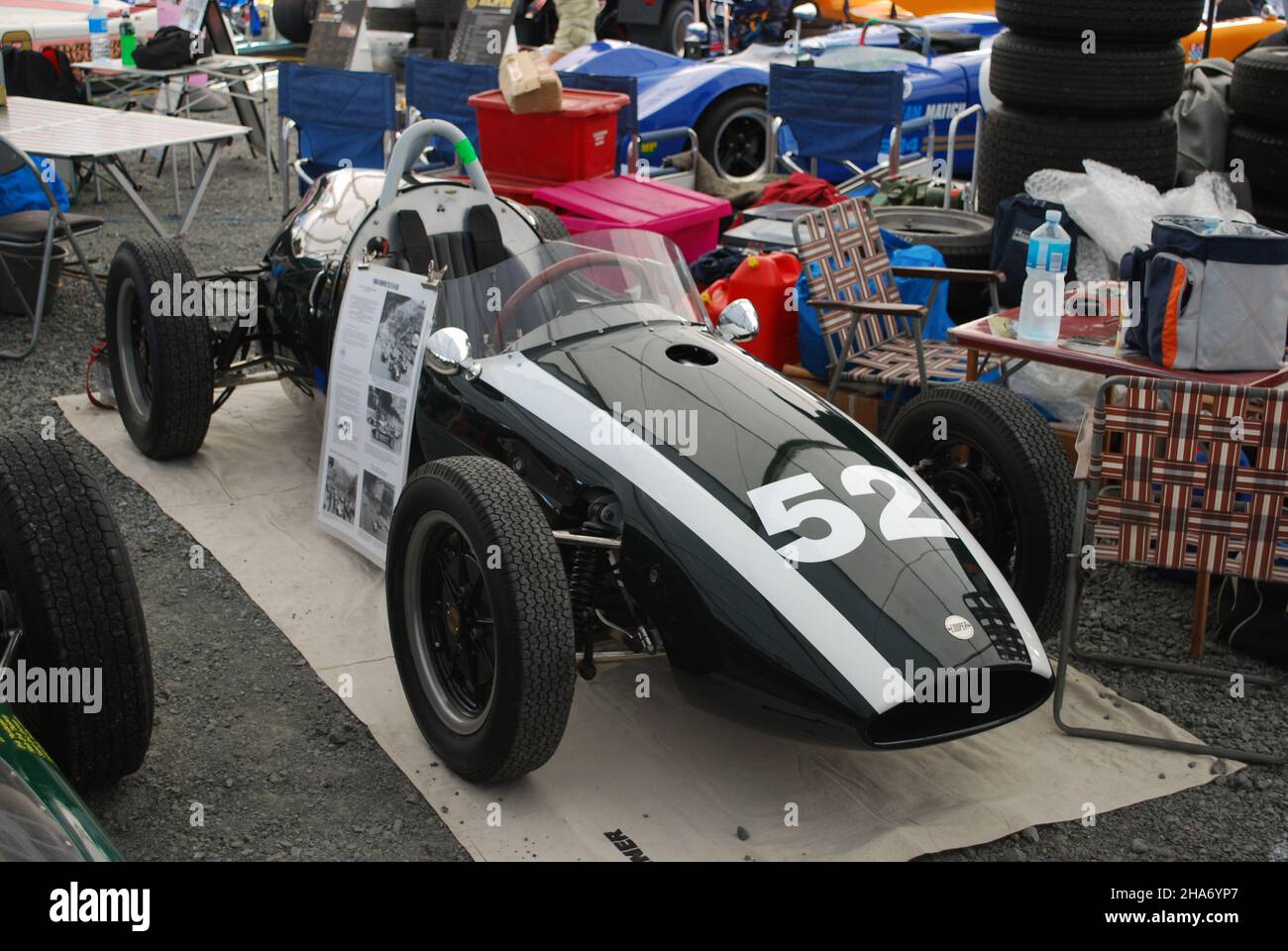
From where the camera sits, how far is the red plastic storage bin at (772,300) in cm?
629

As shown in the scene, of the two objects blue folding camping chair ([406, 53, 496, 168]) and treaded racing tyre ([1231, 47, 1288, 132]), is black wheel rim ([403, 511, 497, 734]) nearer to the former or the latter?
treaded racing tyre ([1231, 47, 1288, 132])

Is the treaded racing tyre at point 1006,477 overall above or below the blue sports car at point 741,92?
below

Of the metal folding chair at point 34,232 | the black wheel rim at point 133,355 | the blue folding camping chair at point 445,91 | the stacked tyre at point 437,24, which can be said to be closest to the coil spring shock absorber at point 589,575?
the black wheel rim at point 133,355

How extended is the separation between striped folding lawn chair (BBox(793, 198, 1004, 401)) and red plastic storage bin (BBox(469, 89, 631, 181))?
2.25 m

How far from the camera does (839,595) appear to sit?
3.43 meters

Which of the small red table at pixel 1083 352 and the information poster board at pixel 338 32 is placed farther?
the information poster board at pixel 338 32

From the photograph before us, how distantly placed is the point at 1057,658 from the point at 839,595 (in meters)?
1.46

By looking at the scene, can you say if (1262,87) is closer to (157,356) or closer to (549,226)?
(549,226)

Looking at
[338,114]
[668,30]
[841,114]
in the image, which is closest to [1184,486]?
[841,114]

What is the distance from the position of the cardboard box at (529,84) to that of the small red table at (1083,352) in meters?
3.43

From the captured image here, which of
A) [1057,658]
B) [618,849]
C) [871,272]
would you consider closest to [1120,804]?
[1057,658]

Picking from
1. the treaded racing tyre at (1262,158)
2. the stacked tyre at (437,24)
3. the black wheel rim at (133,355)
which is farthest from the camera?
the stacked tyre at (437,24)

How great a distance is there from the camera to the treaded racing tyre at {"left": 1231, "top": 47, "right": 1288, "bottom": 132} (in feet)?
22.8

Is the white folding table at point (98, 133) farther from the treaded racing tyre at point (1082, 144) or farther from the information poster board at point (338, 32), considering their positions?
the treaded racing tyre at point (1082, 144)
